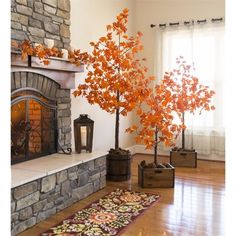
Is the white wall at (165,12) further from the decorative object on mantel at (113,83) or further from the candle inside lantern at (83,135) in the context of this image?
the candle inside lantern at (83,135)

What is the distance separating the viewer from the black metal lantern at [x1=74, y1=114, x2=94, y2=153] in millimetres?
3627

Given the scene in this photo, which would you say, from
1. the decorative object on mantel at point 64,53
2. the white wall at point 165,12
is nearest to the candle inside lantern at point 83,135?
the decorative object on mantel at point 64,53

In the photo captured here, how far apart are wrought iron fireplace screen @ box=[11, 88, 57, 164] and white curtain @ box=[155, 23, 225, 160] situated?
8.76 ft

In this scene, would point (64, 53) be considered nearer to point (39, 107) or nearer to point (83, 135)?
point (39, 107)

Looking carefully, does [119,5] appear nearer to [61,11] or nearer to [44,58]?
[61,11]

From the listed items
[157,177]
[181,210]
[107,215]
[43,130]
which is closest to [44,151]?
[43,130]

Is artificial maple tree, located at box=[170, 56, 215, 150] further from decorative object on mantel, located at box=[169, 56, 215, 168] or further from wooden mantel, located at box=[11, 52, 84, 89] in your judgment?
wooden mantel, located at box=[11, 52, 84, 89]

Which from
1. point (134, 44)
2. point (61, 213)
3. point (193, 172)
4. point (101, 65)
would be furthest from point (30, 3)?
point (193, 172)

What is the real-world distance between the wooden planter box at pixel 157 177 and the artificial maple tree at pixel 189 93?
1.19 m

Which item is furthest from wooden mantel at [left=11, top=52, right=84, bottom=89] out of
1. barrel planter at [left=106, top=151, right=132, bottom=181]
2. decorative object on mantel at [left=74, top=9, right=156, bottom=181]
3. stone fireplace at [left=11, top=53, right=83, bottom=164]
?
barrel planter at [left=106, top=151, right=132, bottom=181]

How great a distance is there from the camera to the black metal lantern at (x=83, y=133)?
363cm
